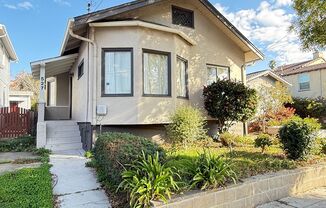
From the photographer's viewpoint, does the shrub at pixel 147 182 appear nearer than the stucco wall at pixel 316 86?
Yes

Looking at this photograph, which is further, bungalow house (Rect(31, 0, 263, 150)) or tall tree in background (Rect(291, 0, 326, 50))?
bungalow house (Rect(31, 0, 263, 150))

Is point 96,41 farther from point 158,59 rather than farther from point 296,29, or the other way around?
point 296,29

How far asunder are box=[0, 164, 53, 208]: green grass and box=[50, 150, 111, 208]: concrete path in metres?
0.24

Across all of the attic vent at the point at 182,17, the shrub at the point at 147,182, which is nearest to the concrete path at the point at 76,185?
the shrub at the point at 147,182

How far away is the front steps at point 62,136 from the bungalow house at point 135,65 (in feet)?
0.13

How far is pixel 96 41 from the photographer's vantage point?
34.1 ft

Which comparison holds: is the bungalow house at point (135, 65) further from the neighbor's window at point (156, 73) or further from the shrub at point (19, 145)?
the shrub at point (19, 145)

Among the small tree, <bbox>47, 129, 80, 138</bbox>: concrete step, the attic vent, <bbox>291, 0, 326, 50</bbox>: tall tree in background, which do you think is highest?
the attic vent

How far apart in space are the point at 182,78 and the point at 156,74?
180cm

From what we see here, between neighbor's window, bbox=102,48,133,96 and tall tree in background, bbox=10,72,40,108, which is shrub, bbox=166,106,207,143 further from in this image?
tall tree in background, bbox=10,72,40,108

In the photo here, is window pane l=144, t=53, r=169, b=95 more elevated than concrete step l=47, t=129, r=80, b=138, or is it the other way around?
window pane l=144, t=53, r=169, b=95

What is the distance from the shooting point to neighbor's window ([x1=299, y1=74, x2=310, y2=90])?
2807cm

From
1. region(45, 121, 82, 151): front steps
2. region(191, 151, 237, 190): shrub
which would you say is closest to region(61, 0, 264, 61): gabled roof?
region(45, 121, 82, 151): front steps

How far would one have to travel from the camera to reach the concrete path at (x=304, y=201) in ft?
18.4
